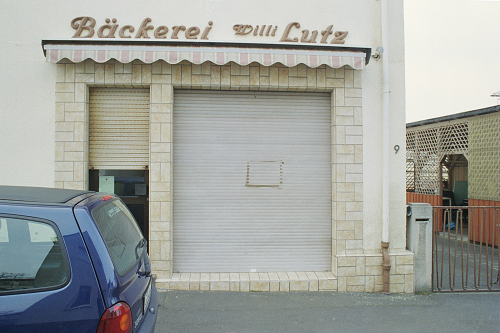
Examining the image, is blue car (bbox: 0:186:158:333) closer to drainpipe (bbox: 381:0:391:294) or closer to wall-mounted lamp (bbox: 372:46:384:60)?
drainpipe (bbox: 381:0:391:294)

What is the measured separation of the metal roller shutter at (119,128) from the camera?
547 cm

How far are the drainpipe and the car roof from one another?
A: 173 inches

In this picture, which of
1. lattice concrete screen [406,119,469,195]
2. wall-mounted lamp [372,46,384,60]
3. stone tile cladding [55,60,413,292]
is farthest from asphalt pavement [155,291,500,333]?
lattice concrete screen [406,119,469,195]

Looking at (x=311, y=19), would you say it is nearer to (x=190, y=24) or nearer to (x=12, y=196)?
(x=190, y=24)

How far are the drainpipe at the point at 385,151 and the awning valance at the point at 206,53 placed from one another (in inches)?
23.7

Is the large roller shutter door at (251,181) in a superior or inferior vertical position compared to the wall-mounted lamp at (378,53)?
inferior

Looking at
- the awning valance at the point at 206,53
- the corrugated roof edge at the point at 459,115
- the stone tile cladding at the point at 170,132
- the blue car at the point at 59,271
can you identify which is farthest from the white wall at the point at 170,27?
the corrugated roof edge at the point at 459,115

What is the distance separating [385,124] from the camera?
17.9ft

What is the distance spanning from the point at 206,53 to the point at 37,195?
10.5ft

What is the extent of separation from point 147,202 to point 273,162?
7.15 feet

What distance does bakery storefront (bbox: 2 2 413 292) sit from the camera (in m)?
5.28

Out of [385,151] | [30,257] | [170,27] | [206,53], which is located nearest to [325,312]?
[385,151]

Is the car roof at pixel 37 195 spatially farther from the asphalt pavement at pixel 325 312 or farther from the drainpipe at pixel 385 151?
the drainpipe at pixel 385 151

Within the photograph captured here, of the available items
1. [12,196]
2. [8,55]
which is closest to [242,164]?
[12,196]
